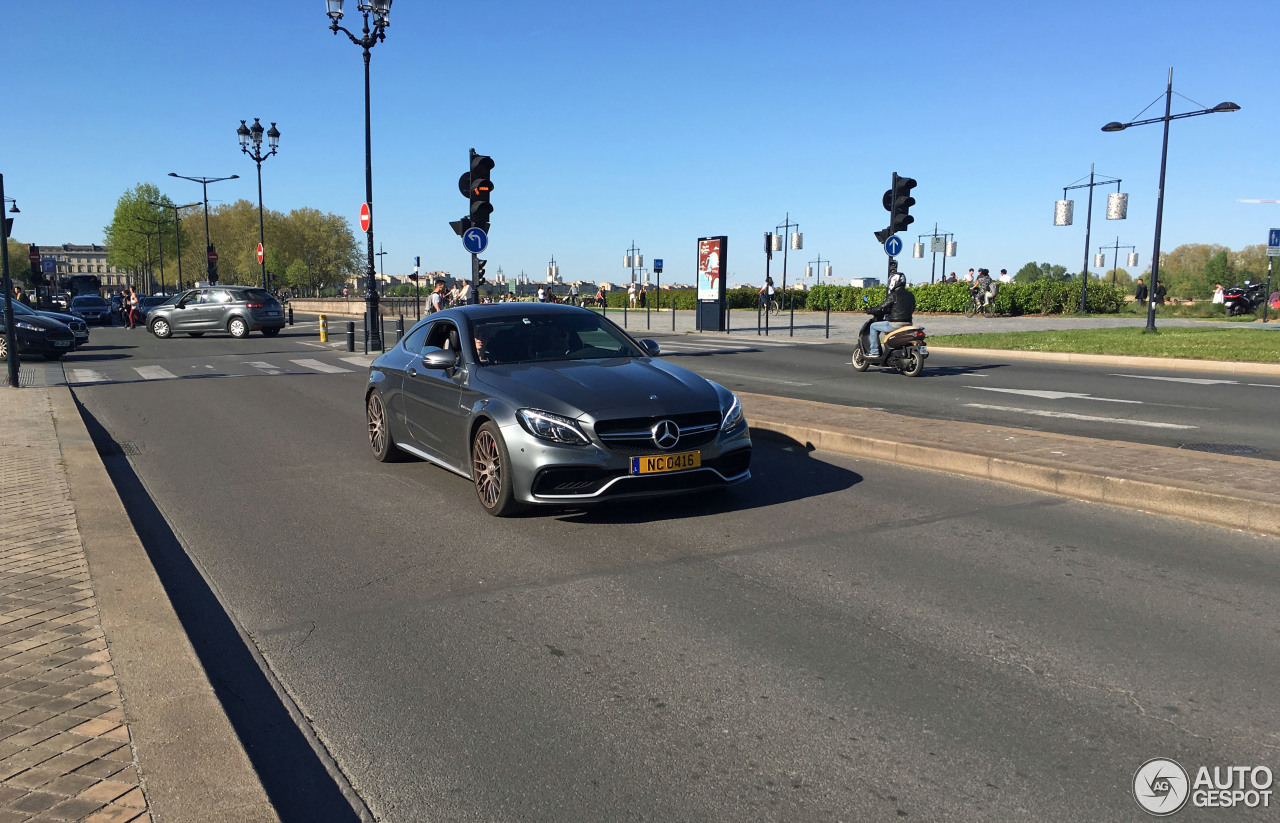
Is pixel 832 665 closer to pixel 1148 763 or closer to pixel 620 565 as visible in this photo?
pixel 1148 763

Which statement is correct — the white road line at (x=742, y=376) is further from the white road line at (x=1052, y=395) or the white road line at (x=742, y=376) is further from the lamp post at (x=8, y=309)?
the lamp post at (x=8, y=309)

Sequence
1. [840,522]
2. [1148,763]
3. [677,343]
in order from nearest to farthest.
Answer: [1148,763] < [840,522] < [677,343]

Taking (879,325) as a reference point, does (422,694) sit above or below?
below

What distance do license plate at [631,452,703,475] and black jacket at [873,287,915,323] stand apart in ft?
38.0

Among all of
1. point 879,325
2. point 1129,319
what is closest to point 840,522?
point 879,325

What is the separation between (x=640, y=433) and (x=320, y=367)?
1553 cm

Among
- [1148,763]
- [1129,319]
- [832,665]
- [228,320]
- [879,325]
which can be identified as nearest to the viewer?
[1148,763]

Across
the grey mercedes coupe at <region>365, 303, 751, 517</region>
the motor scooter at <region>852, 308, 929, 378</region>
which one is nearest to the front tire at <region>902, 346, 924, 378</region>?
the motor scooter at <region>852, 308, 929, 378</region>

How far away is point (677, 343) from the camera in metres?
27.1

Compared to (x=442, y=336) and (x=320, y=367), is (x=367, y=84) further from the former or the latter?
(x=442, y=336)

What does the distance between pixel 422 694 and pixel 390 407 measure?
5026 mm

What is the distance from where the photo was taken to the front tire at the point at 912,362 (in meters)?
16.8

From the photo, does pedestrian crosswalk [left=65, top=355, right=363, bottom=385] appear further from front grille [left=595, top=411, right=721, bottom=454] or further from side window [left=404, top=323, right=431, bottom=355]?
front grille [left=595, top=411, right=721, bottom=454]

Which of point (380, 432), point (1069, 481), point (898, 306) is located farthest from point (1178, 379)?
point (380, 432)
